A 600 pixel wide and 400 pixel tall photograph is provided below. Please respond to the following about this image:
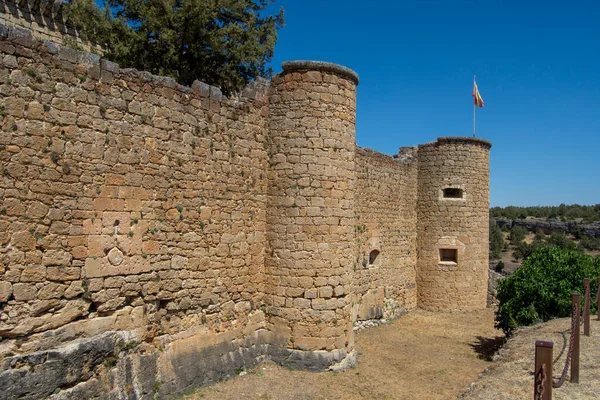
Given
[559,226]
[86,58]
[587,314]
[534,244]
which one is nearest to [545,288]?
[587,314]

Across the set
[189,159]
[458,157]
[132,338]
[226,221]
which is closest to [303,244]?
[226,221]

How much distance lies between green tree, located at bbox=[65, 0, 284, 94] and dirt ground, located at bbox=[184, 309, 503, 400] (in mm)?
9752

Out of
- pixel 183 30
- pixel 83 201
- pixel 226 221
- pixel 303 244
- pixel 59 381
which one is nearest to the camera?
pixel 59 381

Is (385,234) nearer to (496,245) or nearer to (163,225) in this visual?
(163,225)

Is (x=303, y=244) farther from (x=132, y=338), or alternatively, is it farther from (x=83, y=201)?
(x=83, y=201)

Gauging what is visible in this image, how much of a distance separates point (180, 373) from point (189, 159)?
3.47 m

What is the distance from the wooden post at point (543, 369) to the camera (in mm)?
4422

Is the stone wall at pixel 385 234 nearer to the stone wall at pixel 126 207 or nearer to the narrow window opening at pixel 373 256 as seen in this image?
the narrow window opening at pixel 373 256

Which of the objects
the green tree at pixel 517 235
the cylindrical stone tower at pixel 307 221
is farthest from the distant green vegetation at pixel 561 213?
the cylindrical stone tower at pixel 307 221

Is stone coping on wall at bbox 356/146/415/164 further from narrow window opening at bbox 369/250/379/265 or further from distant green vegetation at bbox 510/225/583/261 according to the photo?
distant green vegetation at bbox 510/225/583/261

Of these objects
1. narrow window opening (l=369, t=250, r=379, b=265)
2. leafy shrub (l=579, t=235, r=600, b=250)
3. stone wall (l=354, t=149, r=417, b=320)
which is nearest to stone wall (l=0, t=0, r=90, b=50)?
stone wall (l=354, t=149, r=417, b=320)

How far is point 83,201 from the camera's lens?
651 centimetres

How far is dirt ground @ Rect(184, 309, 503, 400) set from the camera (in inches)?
328

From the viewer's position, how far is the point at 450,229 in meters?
17.4
